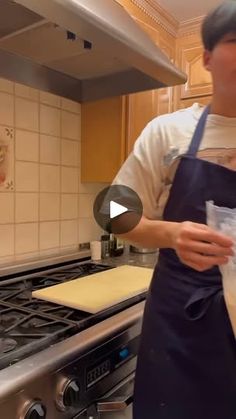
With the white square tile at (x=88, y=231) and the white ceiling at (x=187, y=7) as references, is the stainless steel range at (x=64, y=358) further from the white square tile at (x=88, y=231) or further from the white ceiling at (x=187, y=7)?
the white ceiling at (x=187, y=7)

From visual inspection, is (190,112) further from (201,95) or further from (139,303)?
(201,95)

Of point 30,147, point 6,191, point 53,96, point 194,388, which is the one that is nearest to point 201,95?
point 53,96

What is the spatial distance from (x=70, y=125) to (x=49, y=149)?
0.51ft

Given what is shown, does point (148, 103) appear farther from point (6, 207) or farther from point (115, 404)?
point (115, 404)

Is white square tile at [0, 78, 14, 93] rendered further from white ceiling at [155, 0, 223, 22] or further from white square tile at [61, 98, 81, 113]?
white ceiling at [155, 0, 223, 22]

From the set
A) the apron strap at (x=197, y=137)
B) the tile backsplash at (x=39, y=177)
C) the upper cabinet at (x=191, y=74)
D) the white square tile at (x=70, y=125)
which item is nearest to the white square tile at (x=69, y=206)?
the tile backsplash at (x=39, y=177)

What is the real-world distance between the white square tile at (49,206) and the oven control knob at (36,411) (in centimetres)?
79

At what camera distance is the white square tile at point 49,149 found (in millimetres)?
1287

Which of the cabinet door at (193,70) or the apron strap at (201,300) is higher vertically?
the cabinet door at (193,70)

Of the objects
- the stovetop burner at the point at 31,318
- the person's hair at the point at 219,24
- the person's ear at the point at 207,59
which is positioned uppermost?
the person's hair at the point at 219,24

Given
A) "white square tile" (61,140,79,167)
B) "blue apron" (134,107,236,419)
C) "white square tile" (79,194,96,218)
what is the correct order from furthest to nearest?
"white square tile" (79,194,96,218) < "white square tile" (61,140,79,167) < "blue apron" (134,107,236,419)

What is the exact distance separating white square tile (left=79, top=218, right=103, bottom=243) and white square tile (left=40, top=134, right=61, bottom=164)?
286 mm

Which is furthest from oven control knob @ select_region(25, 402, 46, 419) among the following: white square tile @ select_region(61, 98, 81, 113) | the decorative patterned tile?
white square tile @ select_region(61, 98, 81, 113)

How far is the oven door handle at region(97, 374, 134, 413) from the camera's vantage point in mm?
730
